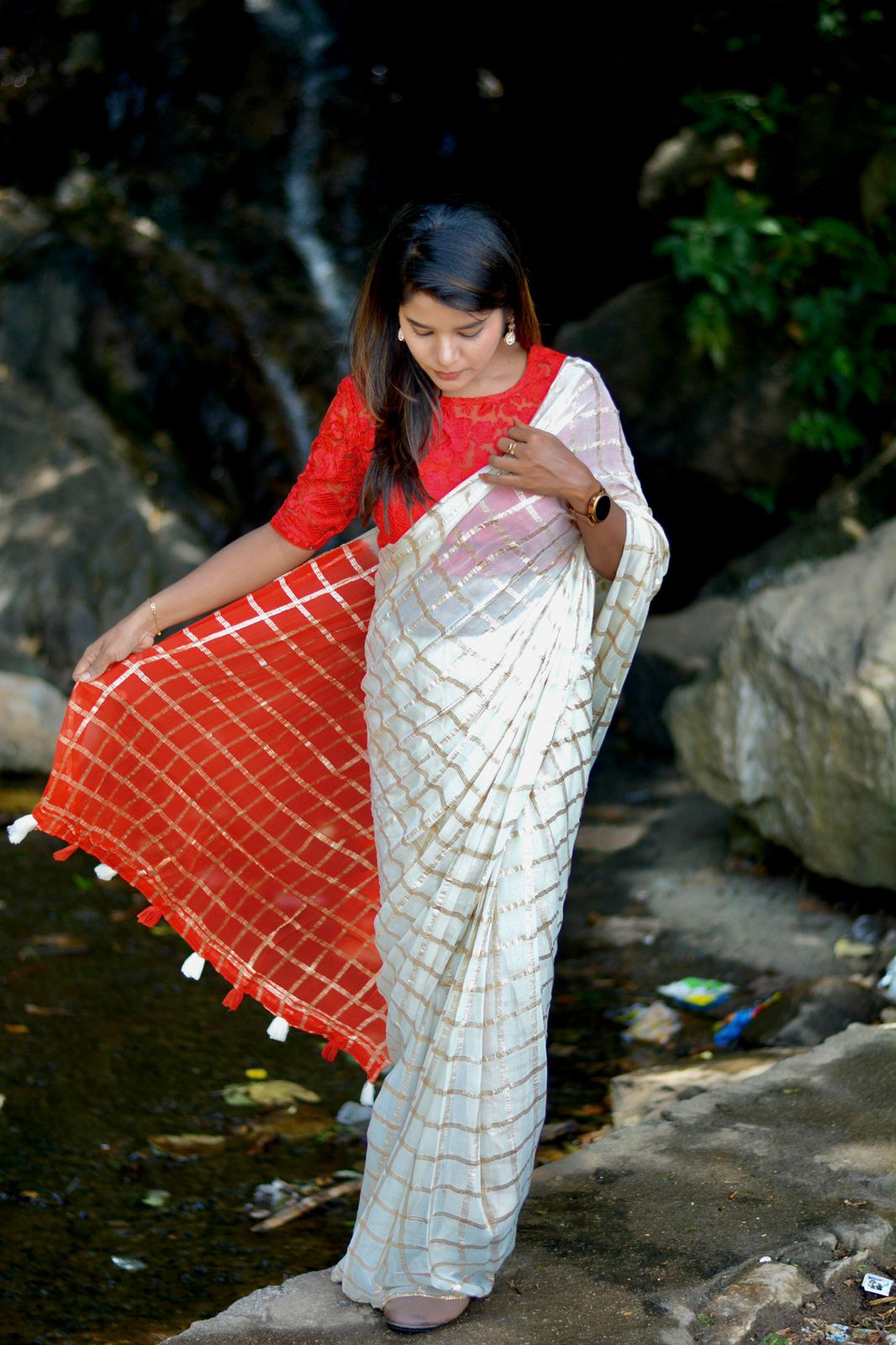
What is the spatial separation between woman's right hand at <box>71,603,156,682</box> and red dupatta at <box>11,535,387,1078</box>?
60 millimetres

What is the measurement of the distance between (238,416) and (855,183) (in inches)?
140

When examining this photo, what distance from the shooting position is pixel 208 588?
2.53 m

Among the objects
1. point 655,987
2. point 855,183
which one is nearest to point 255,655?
point 655,987

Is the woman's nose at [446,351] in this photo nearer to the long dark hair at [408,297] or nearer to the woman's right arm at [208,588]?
the long dark hair at [408,297]

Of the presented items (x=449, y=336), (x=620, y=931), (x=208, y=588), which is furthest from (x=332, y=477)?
(x=620, y=931)

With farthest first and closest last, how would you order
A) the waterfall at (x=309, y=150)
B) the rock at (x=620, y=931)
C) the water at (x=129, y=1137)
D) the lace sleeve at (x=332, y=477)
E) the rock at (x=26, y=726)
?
the waterfall at (x=309, y=150)
the rock at (x=26, y=726)
the rock at (x=620, y=931)
the water at (x=129, y=1137)
the lace sleeve at (x=332, y=477)

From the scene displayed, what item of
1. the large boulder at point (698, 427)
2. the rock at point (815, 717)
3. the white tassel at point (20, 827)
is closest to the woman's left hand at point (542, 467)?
the white tassel at point (20, 827)

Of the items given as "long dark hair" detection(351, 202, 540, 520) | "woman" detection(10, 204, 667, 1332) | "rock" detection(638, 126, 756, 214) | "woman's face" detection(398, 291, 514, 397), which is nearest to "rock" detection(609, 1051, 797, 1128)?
"woman" detection(10, 204, 667, 1332)

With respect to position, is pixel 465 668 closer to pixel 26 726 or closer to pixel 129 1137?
pixel 129 1137

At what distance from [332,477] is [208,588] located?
31cm

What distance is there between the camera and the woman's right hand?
8.41 feet

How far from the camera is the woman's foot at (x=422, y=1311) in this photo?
225 cm

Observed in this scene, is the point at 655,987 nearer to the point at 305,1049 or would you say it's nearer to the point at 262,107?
the point at 305,1049

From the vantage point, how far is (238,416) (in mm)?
7859
